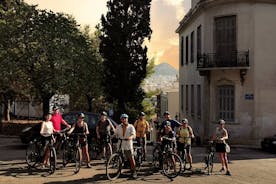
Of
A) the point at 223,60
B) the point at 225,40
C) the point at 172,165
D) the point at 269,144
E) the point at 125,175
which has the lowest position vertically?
the point at 125,175

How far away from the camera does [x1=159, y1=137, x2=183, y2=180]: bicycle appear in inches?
552

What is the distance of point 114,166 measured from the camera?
44.8ft

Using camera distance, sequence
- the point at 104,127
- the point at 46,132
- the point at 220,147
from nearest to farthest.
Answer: the point at 46,132 < the point at 220,147 < the point at 104,127

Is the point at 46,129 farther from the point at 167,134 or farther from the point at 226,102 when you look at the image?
the point at 226,102

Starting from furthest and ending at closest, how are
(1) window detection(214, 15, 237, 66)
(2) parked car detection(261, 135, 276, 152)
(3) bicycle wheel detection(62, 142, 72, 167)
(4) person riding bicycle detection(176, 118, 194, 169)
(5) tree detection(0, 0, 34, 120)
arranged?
(1) window detection(214, 15, 237, 66) → (5) tree detection(0, 0, 34, 120) → (2) parked car detection(261, 135, 276, 152) → (4) person riding bicycle detection(176, 118, 194, 169) → (3) bicycle wheel detection(62, 142, 72, 167)

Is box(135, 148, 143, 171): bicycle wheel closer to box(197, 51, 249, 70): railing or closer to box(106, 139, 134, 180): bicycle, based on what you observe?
box(106, 139, 134, 180): bicycle

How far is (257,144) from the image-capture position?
27688 millimetres

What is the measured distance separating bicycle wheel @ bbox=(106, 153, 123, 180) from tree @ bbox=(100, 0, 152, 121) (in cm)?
1625

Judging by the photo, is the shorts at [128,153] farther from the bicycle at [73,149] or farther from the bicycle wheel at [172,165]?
the bicycle at [73,149]

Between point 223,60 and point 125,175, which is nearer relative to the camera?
point 125,175

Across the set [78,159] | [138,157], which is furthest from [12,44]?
[138,157]

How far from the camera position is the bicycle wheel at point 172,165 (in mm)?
14008

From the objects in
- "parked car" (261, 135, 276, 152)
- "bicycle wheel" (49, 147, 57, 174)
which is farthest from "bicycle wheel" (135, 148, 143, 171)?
"parked car" (261, 135, 276, 152)

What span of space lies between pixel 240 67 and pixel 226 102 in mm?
2464
